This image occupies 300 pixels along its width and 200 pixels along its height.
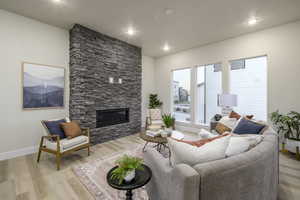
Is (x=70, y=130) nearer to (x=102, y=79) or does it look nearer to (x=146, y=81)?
(x=102, y=79)

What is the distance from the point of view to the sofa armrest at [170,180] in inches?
33.3

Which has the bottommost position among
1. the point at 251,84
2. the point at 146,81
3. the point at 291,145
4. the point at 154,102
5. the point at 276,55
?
the point at 291,145

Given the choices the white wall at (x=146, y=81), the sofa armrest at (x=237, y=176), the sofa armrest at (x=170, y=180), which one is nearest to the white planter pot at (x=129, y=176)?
the sofa armrest at (x=170, y=180)

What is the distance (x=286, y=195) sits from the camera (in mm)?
1779

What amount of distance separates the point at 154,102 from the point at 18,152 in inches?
166

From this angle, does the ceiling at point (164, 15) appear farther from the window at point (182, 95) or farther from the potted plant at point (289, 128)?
the potted plant at point (289, 128)

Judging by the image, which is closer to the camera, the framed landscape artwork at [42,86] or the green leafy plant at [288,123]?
the green leafy plant at [288,123]

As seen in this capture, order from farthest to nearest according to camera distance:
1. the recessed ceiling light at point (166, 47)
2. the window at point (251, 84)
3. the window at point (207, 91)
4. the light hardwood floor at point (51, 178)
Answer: the recessed ceiling light at point (166, 47), the window at point (207, 91), the window at point (251, 84), the light hardwood floor at point (51, 178)

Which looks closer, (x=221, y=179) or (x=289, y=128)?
(x=221, y=179)

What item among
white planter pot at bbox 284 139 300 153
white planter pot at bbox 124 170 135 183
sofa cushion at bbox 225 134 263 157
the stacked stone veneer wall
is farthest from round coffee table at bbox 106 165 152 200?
white planter pot at bbox 284 139 300 153

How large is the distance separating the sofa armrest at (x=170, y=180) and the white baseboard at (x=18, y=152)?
306 centimetres

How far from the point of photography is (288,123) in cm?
293

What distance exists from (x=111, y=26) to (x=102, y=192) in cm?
352

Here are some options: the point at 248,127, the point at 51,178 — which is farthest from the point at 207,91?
the point at 51,178
